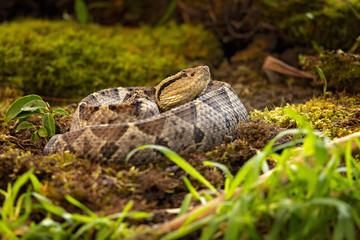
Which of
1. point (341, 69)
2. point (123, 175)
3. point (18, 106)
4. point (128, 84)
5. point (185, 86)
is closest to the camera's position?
point (123, 175)

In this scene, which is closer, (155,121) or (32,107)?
(155,121)

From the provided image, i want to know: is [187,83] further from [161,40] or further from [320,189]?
[161,40]

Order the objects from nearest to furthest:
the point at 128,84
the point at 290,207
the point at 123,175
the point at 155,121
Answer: the point at 290,207, the point at 123,175, the point at 155,121, the point at 128,84

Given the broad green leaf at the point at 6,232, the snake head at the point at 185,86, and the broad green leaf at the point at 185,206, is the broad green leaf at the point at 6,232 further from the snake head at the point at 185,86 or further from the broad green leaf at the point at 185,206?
the snake head at the point at 185,86

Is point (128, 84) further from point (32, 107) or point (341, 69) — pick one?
point (341, 69)

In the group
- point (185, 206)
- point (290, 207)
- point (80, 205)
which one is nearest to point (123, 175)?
point (80, 205)

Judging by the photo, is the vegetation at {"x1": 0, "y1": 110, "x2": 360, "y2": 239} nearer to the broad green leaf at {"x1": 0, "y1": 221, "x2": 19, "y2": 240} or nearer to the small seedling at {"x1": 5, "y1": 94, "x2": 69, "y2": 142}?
the broad green leaf at {"x1": 0, "y1": 221, "x2": 19, "y2": 240}

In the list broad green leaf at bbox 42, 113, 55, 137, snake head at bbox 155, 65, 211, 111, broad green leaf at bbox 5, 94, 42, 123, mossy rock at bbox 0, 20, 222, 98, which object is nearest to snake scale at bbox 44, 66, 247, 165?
snake head at bbox 155, 65, 211, 111
